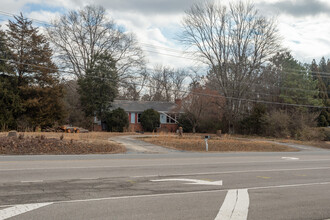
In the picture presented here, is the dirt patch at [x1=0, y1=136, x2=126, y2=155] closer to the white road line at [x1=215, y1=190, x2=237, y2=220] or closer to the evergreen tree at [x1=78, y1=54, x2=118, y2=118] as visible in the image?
the white road line at [x1=215, y1=190, x2=237, y2=220]

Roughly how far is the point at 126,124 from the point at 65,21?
18.8 metres

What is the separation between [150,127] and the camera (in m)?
44.3

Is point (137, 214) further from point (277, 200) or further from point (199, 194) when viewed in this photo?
point (277, 200)

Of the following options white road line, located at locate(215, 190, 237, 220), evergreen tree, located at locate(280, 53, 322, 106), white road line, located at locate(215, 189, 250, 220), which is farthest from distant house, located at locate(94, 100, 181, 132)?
white road line, located at locate(215, 190, 237, 220)

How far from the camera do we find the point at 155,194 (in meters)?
7.89

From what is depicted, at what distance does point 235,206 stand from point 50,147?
13656 millimetres

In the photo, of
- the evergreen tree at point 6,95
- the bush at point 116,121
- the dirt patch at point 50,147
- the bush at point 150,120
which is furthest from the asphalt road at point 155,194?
the bush at point 150,120

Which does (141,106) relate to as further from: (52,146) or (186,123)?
(52,146)

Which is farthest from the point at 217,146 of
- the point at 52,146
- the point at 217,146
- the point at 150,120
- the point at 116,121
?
the point at 150,120

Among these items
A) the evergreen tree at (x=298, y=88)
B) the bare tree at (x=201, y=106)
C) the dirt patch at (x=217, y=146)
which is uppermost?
the evergreen tree at (x=298, y=88)

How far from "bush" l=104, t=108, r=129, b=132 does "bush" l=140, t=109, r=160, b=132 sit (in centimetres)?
538

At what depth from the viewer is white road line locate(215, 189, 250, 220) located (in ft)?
20.1

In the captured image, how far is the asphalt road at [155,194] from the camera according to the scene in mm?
6222

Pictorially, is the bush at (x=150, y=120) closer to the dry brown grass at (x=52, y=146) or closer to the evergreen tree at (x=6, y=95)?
the evergreen tree at (x=6, y=95)
